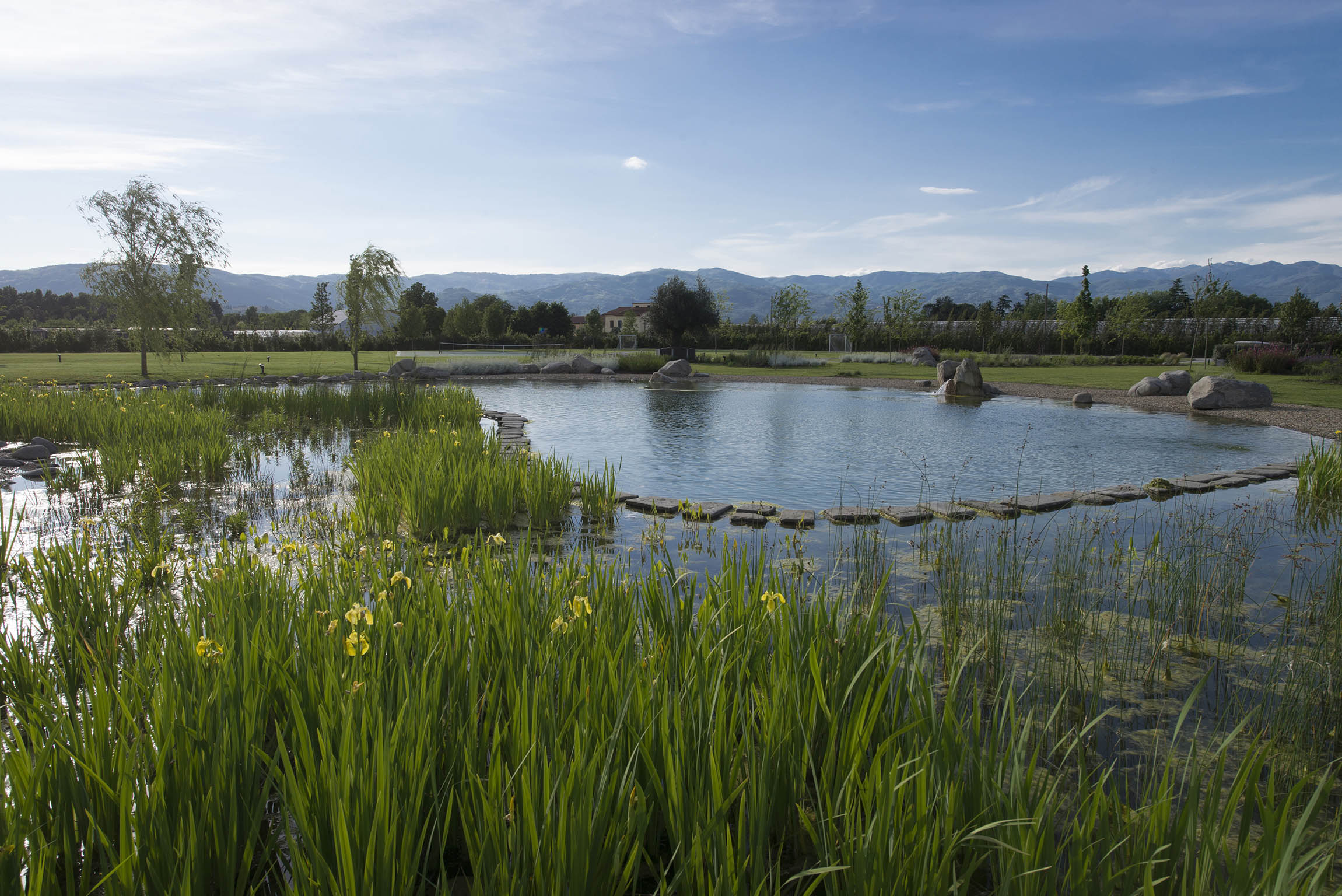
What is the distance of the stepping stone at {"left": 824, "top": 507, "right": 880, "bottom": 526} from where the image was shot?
5906mm

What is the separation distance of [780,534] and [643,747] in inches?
155

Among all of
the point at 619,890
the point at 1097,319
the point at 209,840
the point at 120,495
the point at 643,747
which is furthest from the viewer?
the point at 1097,319

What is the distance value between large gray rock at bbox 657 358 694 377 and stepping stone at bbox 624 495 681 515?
16.2 metres

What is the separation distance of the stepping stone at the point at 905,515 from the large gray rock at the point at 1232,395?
42.2ft

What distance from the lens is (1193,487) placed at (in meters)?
7.45

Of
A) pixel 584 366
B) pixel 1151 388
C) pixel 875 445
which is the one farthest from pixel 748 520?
pixel 584 366

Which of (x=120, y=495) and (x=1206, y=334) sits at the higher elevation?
(x=1206, y=334)

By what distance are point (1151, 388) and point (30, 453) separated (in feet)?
69.6

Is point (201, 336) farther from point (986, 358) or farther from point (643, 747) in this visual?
point (986, 358)

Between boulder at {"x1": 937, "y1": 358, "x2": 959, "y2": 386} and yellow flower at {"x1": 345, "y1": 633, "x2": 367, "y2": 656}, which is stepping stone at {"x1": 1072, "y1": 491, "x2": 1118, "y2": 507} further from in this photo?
boulder at {"x1": 937, "y1": 358, "x2": 959, "y2": 386}

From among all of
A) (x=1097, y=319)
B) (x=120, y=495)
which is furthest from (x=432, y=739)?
(x=1097, y=319)

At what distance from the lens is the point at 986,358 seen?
112ft

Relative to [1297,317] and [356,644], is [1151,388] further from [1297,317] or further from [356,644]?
[1297,317]

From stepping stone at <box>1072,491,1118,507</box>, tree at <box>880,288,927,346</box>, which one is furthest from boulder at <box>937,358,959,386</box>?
tree at <box>880,288,927,346</box>
